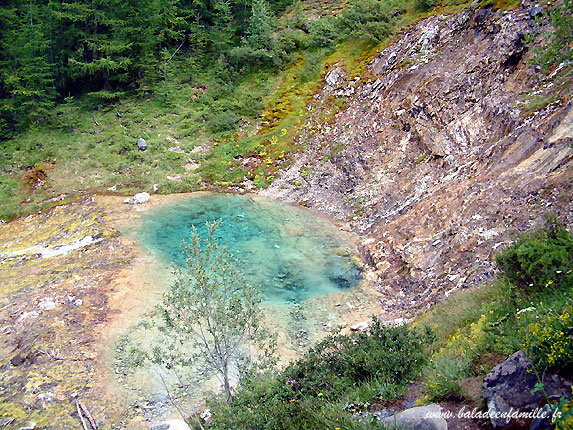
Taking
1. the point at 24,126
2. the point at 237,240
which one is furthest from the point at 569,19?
the point at 24,126

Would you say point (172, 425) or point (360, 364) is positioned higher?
point (360, 364)

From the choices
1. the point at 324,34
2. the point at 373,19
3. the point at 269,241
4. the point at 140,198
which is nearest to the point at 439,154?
the point at 269,241

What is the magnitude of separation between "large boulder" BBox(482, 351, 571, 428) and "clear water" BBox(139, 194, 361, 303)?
9.62 m

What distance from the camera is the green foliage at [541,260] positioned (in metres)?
6.25

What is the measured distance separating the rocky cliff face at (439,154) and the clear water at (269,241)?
4.83 ft

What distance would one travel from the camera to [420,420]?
471cm

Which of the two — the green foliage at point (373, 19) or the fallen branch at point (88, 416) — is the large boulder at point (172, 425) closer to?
the fallen branch at point (88, 416)

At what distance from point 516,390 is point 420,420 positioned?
1.14 metres

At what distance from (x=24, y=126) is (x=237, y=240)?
2170 cm

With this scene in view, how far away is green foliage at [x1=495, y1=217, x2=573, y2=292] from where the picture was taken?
6.25m

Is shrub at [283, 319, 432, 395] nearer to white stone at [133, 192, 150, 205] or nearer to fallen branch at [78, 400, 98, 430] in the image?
fallen branch at [78, 400, 98, 430]

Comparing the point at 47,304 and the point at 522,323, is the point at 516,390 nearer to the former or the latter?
the point at 522,323

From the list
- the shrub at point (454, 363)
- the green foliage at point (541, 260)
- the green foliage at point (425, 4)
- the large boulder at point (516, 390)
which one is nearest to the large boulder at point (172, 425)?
the shrub at point (454, 363)

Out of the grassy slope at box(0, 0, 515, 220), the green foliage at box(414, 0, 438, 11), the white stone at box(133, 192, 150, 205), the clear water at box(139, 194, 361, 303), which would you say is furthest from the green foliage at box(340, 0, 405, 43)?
the white stone at box(133, 192, 150, 205)
